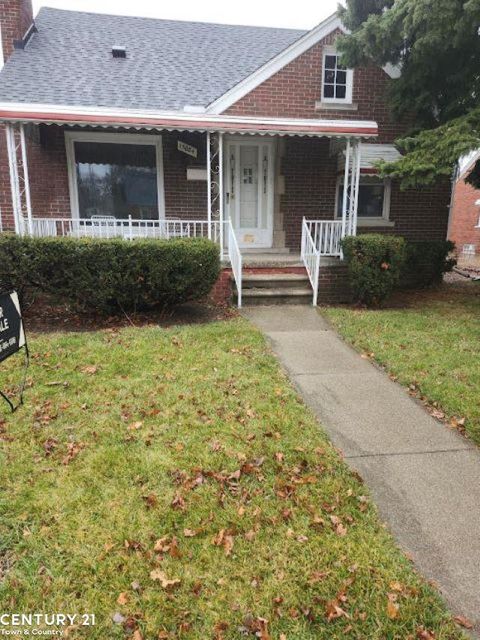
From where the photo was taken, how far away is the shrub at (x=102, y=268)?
6.75 meters

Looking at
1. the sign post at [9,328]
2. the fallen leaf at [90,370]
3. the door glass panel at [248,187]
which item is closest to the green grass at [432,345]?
the fallen leaf at [90,370]

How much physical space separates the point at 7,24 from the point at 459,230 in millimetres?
20107

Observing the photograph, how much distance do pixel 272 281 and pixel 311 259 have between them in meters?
0.90

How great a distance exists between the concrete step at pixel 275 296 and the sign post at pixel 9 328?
485 centimetres

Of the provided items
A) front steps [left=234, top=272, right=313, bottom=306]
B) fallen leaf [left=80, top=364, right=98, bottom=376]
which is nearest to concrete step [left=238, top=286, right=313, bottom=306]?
front steps [left=234, top=272, right=313, bottom=306]

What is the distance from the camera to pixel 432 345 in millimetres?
6137

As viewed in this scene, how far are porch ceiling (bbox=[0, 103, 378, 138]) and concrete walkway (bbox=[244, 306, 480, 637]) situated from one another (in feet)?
15.9

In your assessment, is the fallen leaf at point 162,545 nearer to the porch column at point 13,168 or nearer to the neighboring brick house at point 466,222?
the porch column at point 13,168

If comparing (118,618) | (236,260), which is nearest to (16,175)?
(236,260)

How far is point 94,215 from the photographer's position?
10.3 m

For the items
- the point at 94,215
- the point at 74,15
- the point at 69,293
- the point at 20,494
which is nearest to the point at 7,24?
the point at 74,15

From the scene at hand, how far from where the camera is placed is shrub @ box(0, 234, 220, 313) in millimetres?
6746

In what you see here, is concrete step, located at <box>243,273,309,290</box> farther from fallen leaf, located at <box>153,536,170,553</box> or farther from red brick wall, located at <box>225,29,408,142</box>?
fallen leaf, located at <box>153,536,170,553</box>

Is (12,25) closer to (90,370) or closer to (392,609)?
(90,370)
